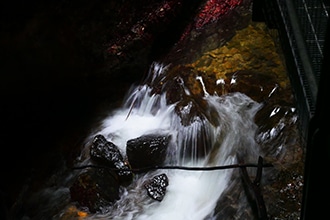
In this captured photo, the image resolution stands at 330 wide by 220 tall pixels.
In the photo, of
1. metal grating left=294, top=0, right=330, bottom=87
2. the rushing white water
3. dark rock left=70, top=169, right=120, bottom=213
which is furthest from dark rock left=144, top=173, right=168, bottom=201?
metal grating left=294, top=0, right=330, bottom=87

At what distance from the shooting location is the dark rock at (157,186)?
5668mm

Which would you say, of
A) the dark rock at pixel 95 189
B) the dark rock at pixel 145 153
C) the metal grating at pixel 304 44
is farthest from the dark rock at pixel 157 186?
the metal grating at pixel 304 44

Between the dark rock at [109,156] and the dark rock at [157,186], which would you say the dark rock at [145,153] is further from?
the dark rock at [157,186]

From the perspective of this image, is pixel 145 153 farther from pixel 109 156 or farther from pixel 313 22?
pixel 313 22

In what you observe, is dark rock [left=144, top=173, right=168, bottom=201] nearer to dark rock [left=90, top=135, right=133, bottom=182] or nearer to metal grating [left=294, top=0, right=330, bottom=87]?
dark rock [left=90, top=135, right=133, bottom=182]

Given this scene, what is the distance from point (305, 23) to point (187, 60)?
317cm

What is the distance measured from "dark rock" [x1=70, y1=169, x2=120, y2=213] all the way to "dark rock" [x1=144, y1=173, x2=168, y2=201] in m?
0.44

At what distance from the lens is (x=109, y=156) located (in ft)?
19.9

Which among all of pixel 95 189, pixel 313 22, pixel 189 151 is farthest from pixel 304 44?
pixel 95 189

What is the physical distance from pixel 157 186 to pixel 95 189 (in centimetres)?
81

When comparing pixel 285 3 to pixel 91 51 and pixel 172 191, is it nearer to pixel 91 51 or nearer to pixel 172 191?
pixel 172 191

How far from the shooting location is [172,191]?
5.74m

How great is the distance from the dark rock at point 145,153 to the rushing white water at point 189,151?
0.13 meters

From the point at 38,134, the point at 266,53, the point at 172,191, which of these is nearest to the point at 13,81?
the point at 38,134
